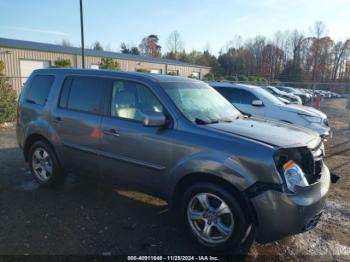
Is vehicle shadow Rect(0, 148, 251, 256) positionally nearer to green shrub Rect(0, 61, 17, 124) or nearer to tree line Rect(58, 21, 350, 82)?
green shrub Rect(0, 61, 17, 124)

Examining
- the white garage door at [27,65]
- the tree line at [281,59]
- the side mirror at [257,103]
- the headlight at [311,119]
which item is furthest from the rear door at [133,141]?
the tree line at [281,59]

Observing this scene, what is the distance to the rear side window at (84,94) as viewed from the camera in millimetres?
4137

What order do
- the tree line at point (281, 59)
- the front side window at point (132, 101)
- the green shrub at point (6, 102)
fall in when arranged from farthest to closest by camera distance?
the tree line at point (281, 59), the green shrub at point (6, 102), the front side window at point (132, 101)

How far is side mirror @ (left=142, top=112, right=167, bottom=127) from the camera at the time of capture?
335 centimetres

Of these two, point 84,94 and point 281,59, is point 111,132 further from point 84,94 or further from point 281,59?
point 281,59

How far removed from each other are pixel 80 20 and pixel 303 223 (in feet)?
61.5

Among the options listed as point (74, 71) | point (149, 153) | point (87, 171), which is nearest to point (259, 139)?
point (149, 153)

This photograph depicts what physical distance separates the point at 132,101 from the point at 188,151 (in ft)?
3.79

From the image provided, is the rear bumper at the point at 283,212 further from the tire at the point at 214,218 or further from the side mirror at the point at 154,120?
the side mirror at the point at 154,120

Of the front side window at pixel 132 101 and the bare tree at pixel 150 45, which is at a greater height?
the bare tree at pixel 150 45

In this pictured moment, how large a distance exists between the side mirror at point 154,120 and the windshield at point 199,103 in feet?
0.92

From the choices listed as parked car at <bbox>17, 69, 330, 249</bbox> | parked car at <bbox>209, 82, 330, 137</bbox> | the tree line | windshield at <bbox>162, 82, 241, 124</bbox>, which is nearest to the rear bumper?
parked car at <bbox>17, 69, 330, 249</bbox>

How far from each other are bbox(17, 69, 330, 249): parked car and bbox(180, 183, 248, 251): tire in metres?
0.01

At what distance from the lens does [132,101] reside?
154 inches
